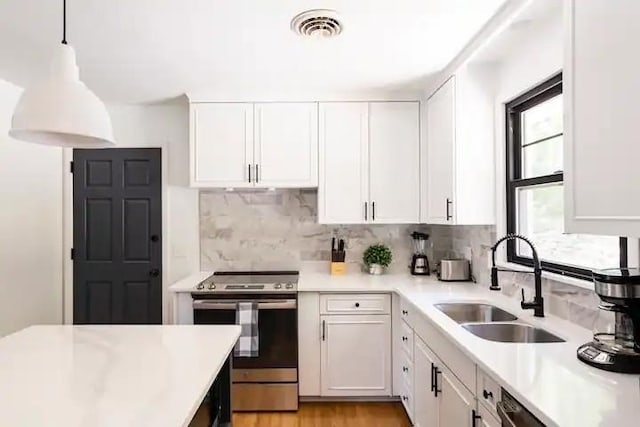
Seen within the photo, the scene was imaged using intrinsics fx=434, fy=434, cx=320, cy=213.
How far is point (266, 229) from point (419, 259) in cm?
133

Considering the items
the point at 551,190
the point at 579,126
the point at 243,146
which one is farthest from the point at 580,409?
the point at 243,146

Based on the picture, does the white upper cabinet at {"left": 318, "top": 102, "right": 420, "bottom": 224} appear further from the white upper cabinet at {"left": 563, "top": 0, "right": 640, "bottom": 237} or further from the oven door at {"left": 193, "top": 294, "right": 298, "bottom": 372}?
the white upper cabinet at {"left": 563, "top": 0, "right": 640, "bottom": 237}

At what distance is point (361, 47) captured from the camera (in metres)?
2.51

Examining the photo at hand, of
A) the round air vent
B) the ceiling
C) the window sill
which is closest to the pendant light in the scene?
the ceiling

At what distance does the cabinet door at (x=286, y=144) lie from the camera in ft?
11.2

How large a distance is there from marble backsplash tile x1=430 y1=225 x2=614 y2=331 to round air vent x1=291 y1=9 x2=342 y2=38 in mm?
1649

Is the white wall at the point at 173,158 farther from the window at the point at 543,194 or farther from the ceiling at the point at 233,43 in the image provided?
the window at the point at 543,194

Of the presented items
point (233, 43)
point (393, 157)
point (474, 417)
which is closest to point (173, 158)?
point (233, 43)

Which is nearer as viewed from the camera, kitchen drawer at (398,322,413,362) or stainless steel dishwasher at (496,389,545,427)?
stainless steel dishwasher at (496,389,545,427)

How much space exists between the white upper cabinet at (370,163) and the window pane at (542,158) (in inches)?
37.8

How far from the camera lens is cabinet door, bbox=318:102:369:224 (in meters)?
3.44

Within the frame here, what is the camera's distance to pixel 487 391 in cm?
157

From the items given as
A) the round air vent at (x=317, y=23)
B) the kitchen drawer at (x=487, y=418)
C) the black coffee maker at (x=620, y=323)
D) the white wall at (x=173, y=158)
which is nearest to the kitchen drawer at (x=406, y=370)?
the kitchen drawer at (x=487, y=418)

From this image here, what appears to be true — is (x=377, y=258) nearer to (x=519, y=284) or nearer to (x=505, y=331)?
(x=519, y=284)
